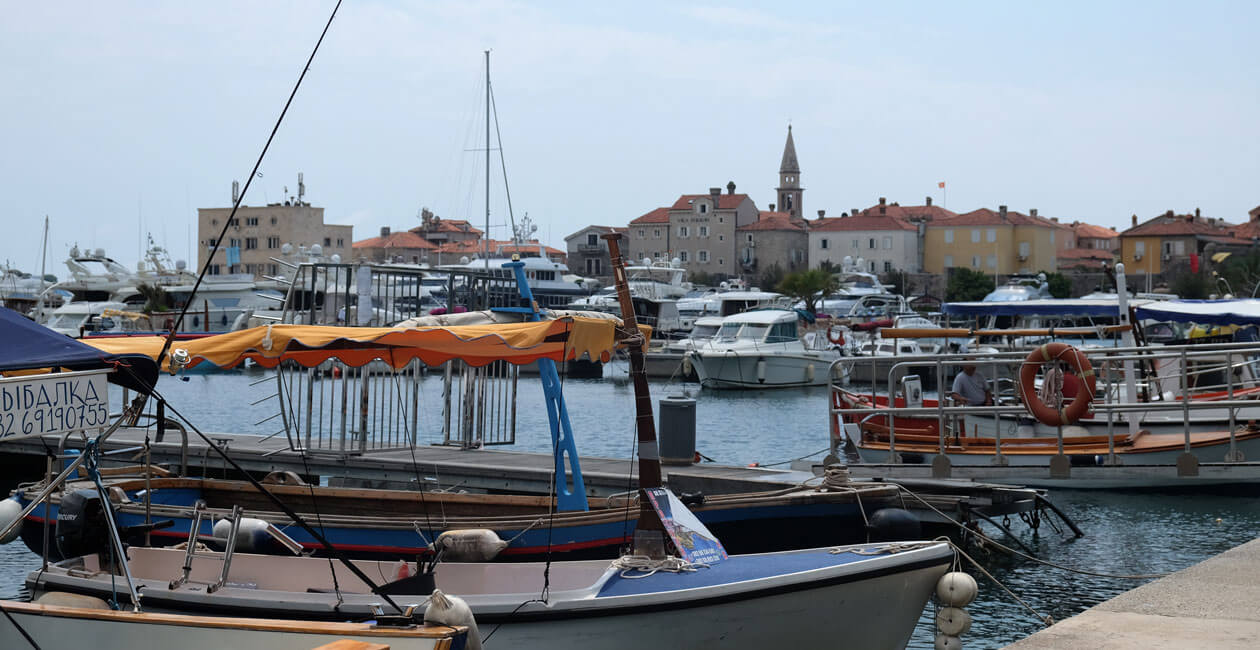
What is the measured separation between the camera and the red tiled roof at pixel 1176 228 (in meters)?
104

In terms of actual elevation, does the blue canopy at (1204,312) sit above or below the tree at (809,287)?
below

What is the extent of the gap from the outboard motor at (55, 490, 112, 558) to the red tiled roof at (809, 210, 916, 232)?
10767 cm

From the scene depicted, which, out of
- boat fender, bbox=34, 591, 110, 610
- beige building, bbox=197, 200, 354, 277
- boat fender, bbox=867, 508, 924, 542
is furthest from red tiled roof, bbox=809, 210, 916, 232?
boat fender, bbox=34, 591, 110, 610

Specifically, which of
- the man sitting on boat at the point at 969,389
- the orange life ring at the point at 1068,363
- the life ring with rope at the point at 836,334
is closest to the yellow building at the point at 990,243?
the life ring with rope at the point at 836,334

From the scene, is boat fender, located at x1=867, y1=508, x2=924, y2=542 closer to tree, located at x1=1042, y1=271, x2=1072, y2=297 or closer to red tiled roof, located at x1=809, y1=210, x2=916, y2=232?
tree, located at x1=1042, y1=271, x2=1072, y2=297

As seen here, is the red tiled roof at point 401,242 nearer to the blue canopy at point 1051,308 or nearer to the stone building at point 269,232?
the stone building at point 269,232

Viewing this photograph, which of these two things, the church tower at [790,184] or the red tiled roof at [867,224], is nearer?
the red tiled roof at [867,224]

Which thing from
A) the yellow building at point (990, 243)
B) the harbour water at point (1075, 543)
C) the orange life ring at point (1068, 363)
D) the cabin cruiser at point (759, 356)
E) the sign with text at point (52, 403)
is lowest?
the harbour water at point (1075, 543)

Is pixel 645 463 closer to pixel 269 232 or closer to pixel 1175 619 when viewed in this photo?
pixel 1175 619

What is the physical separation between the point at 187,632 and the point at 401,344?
12.8 ft

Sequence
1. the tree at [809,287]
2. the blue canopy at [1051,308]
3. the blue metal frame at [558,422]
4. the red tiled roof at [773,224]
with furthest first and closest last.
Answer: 1. the red tiled roof at [773,224]
2. the tree at [809,287]
3. the blue canopy at [1051,308]
4. the blue metal frame at [558,422]

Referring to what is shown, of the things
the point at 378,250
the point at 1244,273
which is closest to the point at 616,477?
the point at 1244,273

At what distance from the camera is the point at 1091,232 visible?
133500mm

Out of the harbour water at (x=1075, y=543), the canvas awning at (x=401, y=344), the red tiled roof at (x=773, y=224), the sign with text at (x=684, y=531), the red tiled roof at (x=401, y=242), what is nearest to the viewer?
the sign with text at (x=684, y=531)
